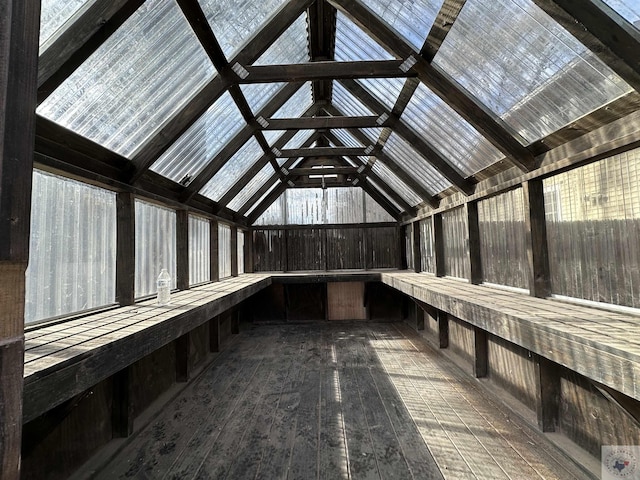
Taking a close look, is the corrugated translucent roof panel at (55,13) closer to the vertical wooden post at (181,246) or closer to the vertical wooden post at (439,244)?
the vertical wooden post at (181,246)

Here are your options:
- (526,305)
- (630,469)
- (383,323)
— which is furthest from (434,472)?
(383,323)

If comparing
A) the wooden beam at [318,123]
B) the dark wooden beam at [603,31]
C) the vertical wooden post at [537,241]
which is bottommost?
the vertical wooden post at [537,241]

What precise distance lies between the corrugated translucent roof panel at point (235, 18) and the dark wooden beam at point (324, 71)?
24 cm

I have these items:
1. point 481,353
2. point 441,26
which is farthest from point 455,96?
point 481,353

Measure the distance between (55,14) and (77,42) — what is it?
15 cm

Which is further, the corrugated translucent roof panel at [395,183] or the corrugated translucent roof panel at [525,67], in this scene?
the corrugated translucent roof panel at [395,183]

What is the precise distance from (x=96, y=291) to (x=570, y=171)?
4233 mm

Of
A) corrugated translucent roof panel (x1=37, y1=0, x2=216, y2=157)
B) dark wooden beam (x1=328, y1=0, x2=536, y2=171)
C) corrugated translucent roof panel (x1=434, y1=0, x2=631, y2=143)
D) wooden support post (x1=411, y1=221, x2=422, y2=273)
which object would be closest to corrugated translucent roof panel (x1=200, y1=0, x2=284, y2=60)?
corrugated translucent roof panel (x1=37, y1=0, x2=216, y2=157)

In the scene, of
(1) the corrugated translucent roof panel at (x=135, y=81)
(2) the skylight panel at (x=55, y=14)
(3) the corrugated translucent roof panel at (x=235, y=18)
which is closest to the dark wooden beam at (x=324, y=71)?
(3) the corrugated translucent roof panel at (x=235, y=18)

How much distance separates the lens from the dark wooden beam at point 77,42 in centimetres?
180

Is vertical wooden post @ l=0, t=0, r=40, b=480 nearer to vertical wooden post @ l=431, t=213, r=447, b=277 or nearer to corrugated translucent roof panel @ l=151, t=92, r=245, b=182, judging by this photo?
corrugated translucent roof panel @ l=151, t=92, r=245, b=182

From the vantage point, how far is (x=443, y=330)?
5.30 metres

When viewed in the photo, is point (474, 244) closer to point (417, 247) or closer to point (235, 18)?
point (417, 247)

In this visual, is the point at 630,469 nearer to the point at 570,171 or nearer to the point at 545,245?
the point at 545,245
